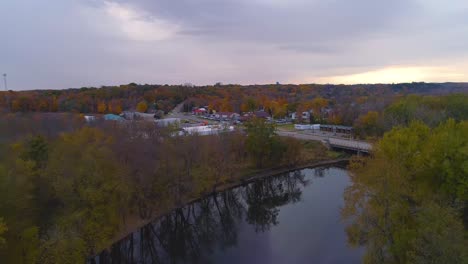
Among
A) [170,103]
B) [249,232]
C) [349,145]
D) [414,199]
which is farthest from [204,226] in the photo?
[170,103]

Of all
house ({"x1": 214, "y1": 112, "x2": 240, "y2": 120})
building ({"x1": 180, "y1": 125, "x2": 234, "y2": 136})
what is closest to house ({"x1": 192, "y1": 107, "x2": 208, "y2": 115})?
house ({"x1": 214, "y1": 112, "x2": 240, "y2": 120})

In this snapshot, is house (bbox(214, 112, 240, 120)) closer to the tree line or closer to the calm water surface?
the calm water surface

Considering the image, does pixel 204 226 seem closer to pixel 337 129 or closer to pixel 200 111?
pixel 337 129

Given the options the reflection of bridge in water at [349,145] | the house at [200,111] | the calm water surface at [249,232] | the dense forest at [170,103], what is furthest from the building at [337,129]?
→ the house at [200,111]

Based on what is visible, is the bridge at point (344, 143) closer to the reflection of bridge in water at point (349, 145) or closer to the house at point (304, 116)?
the reflection of bridge in water at point (349, 145)

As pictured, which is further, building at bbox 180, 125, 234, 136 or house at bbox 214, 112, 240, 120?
house at bbox 214, 112, 240, 120

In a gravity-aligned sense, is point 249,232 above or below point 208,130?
below
